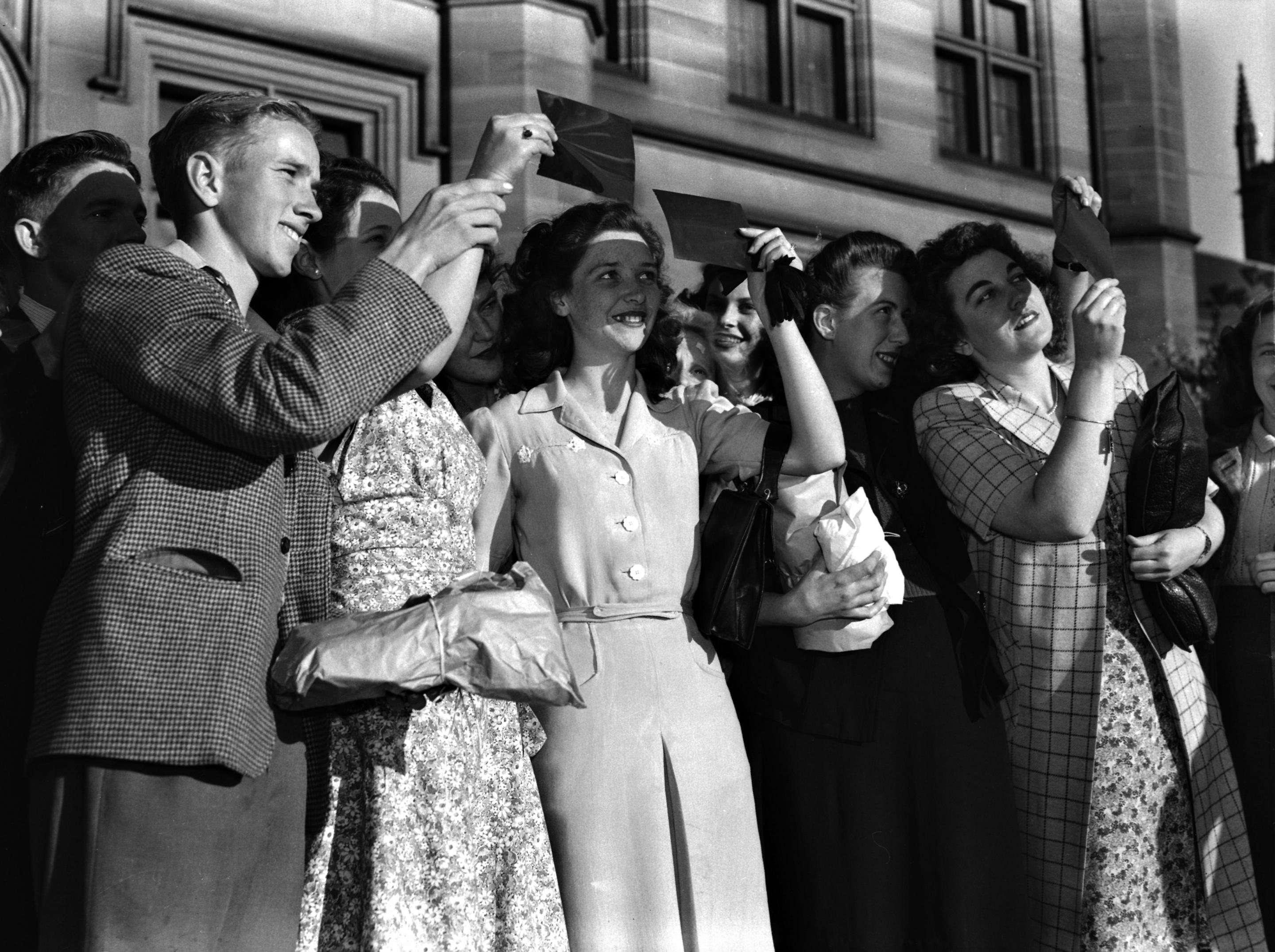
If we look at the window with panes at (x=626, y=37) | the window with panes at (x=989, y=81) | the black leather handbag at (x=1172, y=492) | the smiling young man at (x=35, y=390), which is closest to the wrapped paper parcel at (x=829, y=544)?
the black leather handbag at (x=1172, y=492)

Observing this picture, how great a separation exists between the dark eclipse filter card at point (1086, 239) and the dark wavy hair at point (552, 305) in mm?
963

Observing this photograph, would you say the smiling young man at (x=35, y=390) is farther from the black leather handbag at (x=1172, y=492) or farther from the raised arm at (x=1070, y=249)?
the black leather handbag at (x=1172, y=492)

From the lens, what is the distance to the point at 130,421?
7.95 ft

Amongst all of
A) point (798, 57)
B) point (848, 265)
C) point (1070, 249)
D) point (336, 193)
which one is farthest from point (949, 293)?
point (798, 57)

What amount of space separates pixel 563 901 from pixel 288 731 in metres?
0.88

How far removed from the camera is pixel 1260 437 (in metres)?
4.20

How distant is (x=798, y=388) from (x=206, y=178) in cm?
134

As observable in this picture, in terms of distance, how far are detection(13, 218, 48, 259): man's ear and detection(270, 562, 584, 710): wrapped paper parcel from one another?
1.36 metres

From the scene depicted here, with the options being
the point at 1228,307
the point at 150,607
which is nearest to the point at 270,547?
the point at 150,607

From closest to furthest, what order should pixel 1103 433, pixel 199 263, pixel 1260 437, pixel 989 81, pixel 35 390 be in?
1. pixel 199 263
2. pixel 35 390
3. pixel 1103 433
4. pixel 1260 437
5. pixel 989 81

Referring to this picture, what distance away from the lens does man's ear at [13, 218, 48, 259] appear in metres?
3.39

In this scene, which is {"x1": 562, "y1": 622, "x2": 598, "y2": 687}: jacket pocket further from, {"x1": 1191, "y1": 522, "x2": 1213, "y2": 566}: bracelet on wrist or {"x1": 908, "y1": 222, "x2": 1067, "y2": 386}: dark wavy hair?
{"x1": 1191, "y1": 522, "x2": 1213, "y2": 566}: bracelet on wrist

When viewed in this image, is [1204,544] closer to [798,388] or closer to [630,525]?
[798,388]

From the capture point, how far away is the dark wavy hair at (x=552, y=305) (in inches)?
146
